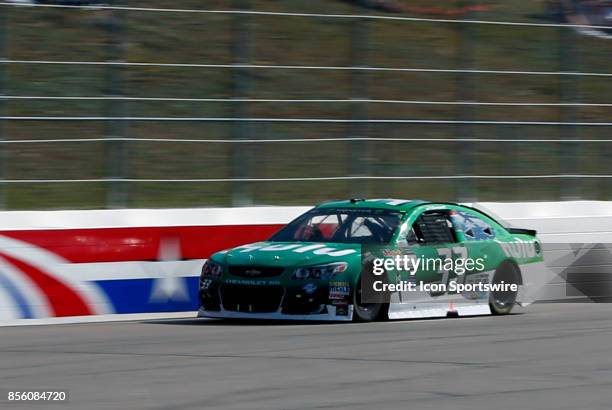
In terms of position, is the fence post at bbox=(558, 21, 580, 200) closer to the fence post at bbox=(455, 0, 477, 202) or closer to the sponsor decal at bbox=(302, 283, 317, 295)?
the fence post at bbox=(455, 0, 477, 202)

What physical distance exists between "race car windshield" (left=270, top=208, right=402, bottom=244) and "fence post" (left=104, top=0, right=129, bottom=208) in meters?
2.66

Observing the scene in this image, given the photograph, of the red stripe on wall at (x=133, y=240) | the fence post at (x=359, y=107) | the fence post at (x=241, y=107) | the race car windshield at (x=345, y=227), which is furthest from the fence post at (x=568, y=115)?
the race car windshield at (x=345, y=227)

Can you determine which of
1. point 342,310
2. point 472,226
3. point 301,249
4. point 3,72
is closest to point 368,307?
point 342,310

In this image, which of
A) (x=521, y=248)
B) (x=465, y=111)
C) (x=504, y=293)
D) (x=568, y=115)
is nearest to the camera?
(x=504, y=293)

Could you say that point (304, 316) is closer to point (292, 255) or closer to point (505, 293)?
point (292, 255)

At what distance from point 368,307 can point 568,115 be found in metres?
7.61

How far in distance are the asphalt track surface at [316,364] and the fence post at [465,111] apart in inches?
197

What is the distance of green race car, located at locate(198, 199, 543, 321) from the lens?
39.2ft

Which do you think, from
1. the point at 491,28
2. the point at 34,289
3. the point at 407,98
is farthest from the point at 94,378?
the point at 491,28

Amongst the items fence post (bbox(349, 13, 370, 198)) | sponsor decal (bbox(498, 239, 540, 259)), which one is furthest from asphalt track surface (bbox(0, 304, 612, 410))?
Result: fence post (bbox(349, 13, 370, 198))

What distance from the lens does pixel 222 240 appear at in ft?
47.9

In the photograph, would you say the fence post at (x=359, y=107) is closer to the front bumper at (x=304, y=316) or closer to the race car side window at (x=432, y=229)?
the race car side window at (x=432, y=229)

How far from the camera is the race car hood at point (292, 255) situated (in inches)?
474

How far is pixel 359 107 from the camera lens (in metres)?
17.0
